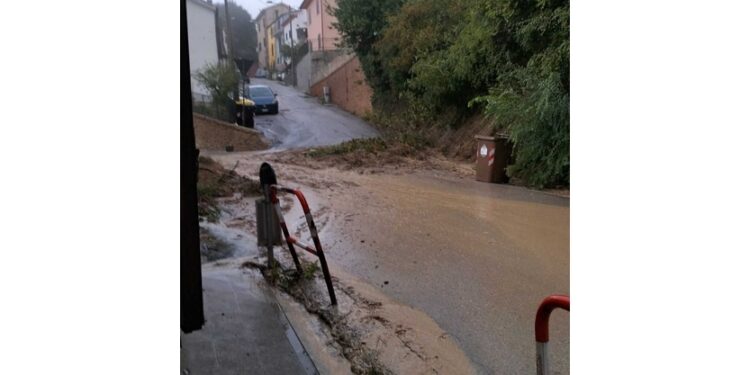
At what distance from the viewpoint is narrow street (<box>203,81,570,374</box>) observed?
323cm

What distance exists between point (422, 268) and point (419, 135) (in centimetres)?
678

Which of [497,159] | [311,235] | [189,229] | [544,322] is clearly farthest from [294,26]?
[544,322]

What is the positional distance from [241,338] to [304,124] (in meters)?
11.6

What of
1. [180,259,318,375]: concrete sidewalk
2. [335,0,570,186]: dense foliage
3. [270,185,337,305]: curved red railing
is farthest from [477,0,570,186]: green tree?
[180,259,318,375]: concrete sidewalk

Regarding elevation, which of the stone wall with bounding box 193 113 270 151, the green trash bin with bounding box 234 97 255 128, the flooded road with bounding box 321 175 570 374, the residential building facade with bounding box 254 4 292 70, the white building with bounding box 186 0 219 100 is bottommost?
the flooded road with bounding box 321 175 570 374

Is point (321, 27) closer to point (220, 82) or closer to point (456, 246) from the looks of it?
point (456, 246)

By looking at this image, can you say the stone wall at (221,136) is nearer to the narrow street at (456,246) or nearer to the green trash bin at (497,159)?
the narrow street at (456,246)

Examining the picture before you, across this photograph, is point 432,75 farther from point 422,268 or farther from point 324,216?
point 422,268

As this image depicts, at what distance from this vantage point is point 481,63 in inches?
348

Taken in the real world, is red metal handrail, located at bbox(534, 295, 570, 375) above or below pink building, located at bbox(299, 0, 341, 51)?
below

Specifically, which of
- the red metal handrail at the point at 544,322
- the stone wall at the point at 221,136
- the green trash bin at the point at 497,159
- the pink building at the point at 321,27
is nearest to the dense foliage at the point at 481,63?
the green trash bin at the point at 497,159

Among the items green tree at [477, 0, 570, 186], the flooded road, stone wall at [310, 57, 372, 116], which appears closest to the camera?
the flooded road

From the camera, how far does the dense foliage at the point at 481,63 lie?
585 cm

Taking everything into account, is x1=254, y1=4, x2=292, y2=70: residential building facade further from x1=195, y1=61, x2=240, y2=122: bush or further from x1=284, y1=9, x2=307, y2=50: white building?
x1=284, y1=9, x2=307, y2=50: white building
